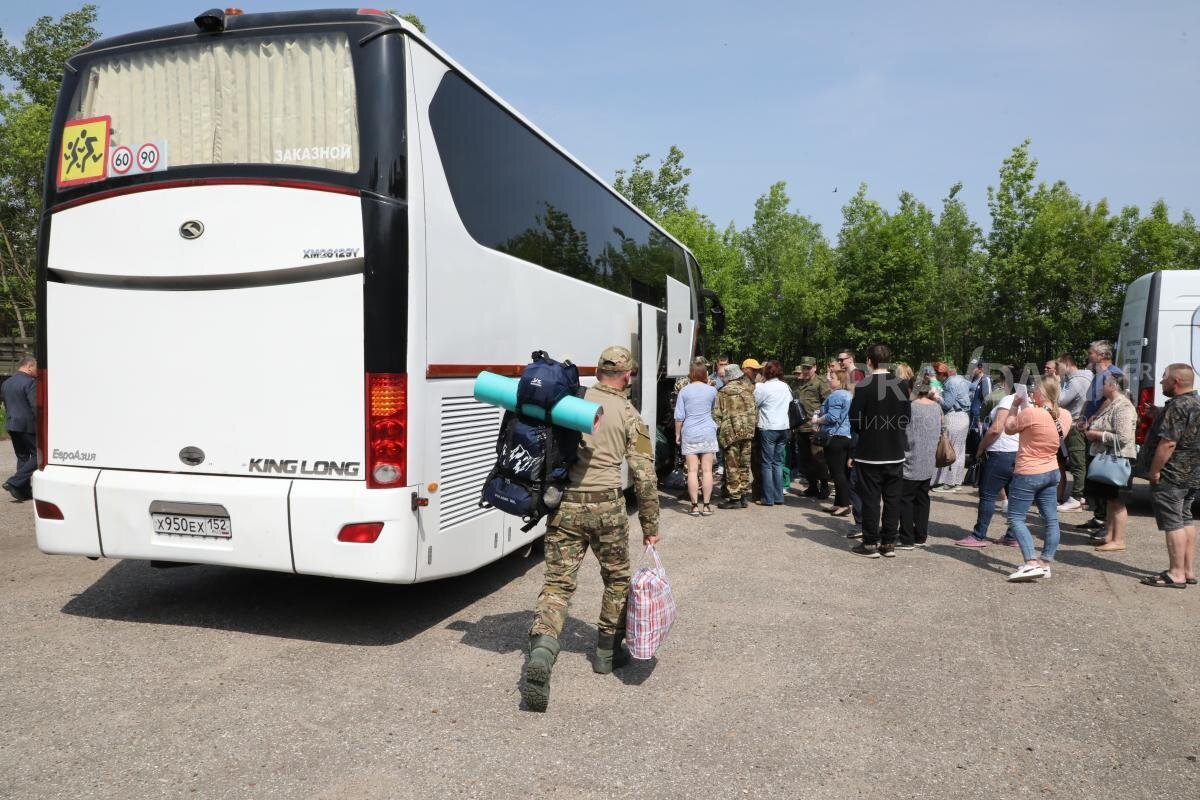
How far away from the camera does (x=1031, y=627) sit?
19.1ft

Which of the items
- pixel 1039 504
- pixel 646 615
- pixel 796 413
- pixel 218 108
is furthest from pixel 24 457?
pixel 1039 504

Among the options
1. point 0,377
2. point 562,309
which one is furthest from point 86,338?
point 0,377

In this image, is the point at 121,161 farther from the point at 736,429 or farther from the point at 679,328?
the point at 679,328

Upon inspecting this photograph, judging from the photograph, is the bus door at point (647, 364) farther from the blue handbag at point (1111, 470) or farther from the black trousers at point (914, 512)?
the blue handbag at point (1111, 470)

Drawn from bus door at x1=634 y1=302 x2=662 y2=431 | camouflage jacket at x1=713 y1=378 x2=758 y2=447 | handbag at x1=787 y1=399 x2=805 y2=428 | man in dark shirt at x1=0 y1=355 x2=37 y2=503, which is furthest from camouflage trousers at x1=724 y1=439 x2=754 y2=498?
man in dark shirt at x1=0 y1=355 x2=37 y2=503

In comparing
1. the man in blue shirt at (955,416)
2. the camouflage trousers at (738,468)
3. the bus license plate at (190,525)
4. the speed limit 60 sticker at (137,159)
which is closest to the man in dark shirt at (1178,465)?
the camouflage trousers at (738,468)

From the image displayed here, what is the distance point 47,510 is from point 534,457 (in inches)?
132

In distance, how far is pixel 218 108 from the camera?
5008 mm

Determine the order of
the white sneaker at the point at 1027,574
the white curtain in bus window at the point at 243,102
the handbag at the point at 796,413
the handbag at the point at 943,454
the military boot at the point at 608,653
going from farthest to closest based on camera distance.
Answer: the handbag at the point at 796,413, the handbag at the point at 943,454, the white sneaker at the point at 1027,574, the white curtain in bus window at the point at 243,102, the military boot at the point at 608,653

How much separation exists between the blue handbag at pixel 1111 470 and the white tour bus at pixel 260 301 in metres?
6.25

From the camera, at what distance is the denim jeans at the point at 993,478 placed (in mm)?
8305

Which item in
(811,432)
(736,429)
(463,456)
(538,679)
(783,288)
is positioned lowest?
(538,679)

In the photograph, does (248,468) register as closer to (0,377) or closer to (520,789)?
(520,789)

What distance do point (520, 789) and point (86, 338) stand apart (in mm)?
3941
